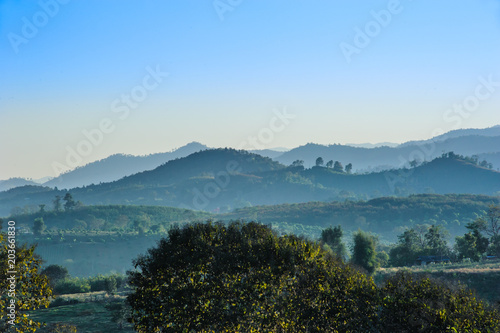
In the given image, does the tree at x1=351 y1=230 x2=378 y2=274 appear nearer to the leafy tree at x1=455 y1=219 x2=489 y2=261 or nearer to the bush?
the leafy tree at x1=455 y1=219 x2=489 y2=261

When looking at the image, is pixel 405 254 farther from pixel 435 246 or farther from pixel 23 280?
pixel 23 280

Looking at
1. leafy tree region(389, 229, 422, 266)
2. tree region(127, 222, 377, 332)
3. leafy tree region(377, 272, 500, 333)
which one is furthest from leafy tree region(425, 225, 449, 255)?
tree region(127, 222, 377, 332)

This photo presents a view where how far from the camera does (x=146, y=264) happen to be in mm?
26125

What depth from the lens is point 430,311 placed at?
22.3 m

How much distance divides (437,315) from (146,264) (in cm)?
1559

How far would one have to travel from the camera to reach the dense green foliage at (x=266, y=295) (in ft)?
77.7

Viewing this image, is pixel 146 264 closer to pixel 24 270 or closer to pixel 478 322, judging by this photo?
pixel 24 270

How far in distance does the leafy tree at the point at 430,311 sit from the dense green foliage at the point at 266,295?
2.0 inches

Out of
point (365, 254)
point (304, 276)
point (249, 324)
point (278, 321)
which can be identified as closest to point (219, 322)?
point (249, 324)

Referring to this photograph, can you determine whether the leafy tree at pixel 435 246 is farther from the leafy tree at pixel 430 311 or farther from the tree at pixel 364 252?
the leafy tree at pixel 430 311

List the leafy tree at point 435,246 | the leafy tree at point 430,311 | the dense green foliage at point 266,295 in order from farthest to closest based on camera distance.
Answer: the leafy tree at point 435,246 → the dense green foliage at point 266,295 → the leafy tree at point 430,311

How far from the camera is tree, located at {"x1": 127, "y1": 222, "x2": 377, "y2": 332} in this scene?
23.9 m

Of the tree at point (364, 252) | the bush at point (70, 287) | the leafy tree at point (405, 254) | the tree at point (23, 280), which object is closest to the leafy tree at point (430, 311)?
the tree at point (23, 280)

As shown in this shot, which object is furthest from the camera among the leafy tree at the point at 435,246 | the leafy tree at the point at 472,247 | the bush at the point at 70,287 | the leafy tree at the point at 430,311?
the leafy tree at the point at 435,246
